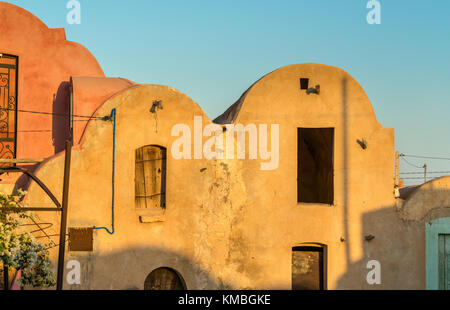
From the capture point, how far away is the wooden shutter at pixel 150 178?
1559cm

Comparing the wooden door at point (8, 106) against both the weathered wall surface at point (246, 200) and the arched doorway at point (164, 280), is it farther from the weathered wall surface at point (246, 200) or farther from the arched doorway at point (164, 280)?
the arched doorway at point (164, 280)

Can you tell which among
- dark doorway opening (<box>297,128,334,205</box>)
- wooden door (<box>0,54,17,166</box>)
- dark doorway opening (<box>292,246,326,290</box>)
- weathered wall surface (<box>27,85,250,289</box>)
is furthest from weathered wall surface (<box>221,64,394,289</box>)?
wooden door (<box>0,54,17,166</box>)

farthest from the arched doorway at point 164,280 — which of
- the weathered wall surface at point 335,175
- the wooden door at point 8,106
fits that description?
the wooden door at point 8,106

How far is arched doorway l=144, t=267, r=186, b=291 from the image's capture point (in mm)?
15331

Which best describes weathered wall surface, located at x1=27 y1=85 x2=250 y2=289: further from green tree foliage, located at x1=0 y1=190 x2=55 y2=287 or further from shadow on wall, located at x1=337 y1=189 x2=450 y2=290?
shadow on wall, located at x1=337 y1=189 x2=450 y2=290

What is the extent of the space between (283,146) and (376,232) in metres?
3.49

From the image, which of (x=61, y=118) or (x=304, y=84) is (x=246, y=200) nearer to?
(x=304, y=84)

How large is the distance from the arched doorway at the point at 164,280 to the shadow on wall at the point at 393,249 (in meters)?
4.35

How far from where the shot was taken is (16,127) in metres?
16.5

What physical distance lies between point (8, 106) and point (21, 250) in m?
5.46

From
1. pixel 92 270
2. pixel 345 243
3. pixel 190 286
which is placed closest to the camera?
pixel 92 270

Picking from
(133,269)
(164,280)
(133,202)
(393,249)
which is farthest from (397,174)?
(133,269)

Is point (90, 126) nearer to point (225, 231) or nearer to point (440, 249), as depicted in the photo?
point (225, 231)
